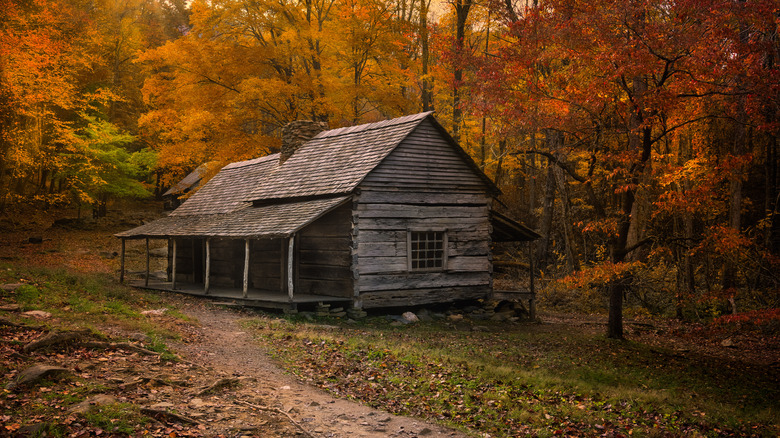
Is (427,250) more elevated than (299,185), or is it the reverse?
(299,185)

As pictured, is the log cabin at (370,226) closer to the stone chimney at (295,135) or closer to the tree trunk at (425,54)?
the stone chimney at (295,135)

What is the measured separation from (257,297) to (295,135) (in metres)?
8.08

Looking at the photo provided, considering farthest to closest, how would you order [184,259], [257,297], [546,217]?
[184,259]
[546,217]
[257,297]

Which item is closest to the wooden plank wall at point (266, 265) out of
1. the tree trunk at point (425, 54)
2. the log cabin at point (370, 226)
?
the log cabin at point (370, 226)

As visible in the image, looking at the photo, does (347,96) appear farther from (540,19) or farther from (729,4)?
(729,4)

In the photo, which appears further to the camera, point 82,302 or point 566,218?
point 566,218

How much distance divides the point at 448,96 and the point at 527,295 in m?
13.4

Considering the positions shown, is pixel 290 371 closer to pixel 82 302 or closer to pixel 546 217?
pixel 82 302

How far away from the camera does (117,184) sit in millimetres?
33750

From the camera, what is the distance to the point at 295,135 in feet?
76.4

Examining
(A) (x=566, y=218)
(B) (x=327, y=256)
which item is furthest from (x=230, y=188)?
(A) (x=566, y=218)

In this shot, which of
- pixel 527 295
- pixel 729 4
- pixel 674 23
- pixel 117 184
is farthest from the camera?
pixel 117 184

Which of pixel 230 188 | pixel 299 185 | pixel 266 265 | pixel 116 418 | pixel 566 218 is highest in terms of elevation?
pixel 230 188

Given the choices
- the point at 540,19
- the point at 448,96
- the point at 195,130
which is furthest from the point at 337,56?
the point at 540,19
